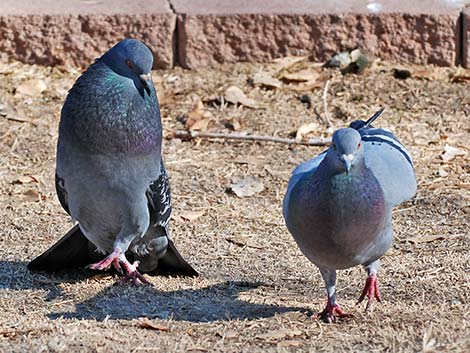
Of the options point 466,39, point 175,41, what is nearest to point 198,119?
point 175,41

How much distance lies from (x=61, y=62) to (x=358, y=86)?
2028 millimetres

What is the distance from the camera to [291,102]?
23.4 feet

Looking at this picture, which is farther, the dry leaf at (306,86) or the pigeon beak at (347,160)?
the dry leaf at (306,86)

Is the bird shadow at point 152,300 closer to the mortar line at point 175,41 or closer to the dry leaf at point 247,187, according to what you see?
the dry leaf at point 247,187

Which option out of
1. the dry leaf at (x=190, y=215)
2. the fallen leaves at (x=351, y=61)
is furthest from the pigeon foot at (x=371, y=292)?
the fallen leaves at (x=351, y=61)

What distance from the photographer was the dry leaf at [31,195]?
588cm

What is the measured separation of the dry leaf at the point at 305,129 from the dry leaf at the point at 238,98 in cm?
41

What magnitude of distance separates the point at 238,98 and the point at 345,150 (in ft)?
10.9

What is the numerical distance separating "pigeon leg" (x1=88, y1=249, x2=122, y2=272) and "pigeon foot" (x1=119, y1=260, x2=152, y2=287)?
98 mm

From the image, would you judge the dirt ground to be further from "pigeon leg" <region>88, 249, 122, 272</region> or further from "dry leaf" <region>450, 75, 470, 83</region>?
"pigeon leg" <region>88, 249, 122, 272</region>

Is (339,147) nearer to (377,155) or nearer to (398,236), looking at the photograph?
(377,155)

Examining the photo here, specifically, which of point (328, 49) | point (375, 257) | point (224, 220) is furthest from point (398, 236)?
point (328, 49)

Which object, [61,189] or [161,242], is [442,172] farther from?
[61,189]

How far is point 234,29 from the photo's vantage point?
24.3ft
